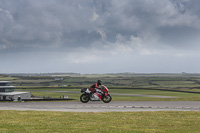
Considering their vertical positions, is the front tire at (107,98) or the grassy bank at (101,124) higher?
the front tire at (107,98)

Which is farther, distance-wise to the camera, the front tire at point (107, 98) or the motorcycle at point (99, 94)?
the front tire at point (107, 98)

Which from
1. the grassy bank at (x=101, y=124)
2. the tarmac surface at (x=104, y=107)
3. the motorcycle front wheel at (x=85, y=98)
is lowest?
the tarmac surface at (x=104, y=107)

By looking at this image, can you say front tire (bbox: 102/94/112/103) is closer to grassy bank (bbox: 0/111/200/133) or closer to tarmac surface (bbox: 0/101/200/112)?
tarmac surface (bbox: 0/101/200/112)

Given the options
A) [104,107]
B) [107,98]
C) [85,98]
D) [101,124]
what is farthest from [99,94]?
[101,124]

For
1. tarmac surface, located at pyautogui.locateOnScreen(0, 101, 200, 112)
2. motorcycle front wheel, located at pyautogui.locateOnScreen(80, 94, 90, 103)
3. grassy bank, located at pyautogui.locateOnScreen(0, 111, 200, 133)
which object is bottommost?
tarmac surface, located at pyautogui.locateOnScreen(0, 101, 200, 112)

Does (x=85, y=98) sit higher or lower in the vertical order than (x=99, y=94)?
lower

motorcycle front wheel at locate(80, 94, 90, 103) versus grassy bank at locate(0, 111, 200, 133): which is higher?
motorcycle front wheel at locate(80, 94, 90, 103)

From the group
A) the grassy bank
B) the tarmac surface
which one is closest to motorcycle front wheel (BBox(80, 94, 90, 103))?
the tarmac surface

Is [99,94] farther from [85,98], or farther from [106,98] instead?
[85,98]

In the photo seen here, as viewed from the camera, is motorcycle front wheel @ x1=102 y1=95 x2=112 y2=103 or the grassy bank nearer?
the grassy bank

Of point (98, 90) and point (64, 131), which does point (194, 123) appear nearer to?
point (64, 131)

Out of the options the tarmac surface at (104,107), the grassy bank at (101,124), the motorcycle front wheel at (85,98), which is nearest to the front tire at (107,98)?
the tarmac surface at (104,107)

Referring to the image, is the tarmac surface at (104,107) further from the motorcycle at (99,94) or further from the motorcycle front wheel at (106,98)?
the motorcycle at (99,94)

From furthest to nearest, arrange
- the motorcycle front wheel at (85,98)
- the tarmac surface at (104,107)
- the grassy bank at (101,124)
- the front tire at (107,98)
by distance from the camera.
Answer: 1. the motorcycle front wheel at (85,98)
2. the front tire at (107,98)
3. the tarmac surface at (104,107)
4. the grassy bank at (101,124)
